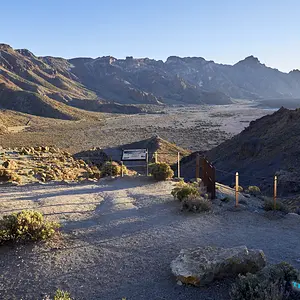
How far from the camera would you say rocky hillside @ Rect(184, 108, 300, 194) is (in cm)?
2248

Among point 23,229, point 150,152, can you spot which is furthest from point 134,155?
point 150,152

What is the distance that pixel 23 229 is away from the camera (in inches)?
308

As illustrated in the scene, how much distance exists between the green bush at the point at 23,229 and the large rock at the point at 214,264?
316cm

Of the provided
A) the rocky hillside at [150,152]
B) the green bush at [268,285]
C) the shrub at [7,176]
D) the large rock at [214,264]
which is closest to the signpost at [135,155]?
the shrub at [7,176]

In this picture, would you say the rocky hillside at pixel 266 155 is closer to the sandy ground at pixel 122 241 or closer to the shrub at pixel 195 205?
the shrub at pixel 195 205

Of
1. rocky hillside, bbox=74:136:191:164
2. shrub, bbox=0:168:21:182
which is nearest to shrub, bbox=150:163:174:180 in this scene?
shrub, bbox=0:168:21:182

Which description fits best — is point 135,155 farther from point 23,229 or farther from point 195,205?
point 23,229

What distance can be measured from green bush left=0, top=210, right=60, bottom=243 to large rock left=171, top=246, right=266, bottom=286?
316cm

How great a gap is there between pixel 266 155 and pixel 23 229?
22.2 metres

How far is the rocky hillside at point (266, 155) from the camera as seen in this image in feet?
73.8

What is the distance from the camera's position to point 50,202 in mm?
12172

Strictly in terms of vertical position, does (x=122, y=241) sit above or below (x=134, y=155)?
Result: below

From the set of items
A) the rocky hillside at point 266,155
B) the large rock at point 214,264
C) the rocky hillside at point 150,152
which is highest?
the large rock at point 214,264

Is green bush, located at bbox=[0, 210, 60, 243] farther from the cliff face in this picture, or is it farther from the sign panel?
the cliff face
